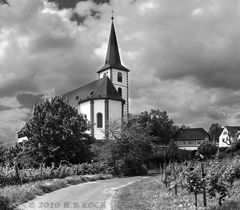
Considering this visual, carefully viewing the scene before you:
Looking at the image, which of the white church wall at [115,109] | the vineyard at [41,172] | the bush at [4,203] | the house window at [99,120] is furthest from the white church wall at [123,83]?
the bush at [4,203]

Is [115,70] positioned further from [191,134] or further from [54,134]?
[54,134]

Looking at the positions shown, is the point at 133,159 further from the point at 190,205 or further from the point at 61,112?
the point at 190,205

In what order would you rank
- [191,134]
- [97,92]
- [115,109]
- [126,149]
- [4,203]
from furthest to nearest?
[191,134], [97,92], [115,109], [126,149], [4,203]

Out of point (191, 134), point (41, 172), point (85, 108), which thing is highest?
point (85, 108)

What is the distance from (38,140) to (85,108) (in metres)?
29.7

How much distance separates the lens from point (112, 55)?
6919 centimetres

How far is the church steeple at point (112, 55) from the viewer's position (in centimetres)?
6806

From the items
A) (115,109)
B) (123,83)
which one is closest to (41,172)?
(115,109)

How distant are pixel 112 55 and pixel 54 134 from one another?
1584 inches

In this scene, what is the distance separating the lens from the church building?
5831 cm

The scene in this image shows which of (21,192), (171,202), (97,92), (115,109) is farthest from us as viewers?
(97,92)

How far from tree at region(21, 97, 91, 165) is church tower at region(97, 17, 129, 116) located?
31559 millimetres

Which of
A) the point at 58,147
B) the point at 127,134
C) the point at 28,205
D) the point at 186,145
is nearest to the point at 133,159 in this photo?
the point at 127,134

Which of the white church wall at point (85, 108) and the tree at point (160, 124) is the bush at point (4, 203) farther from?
the tree at point (160, 124)
